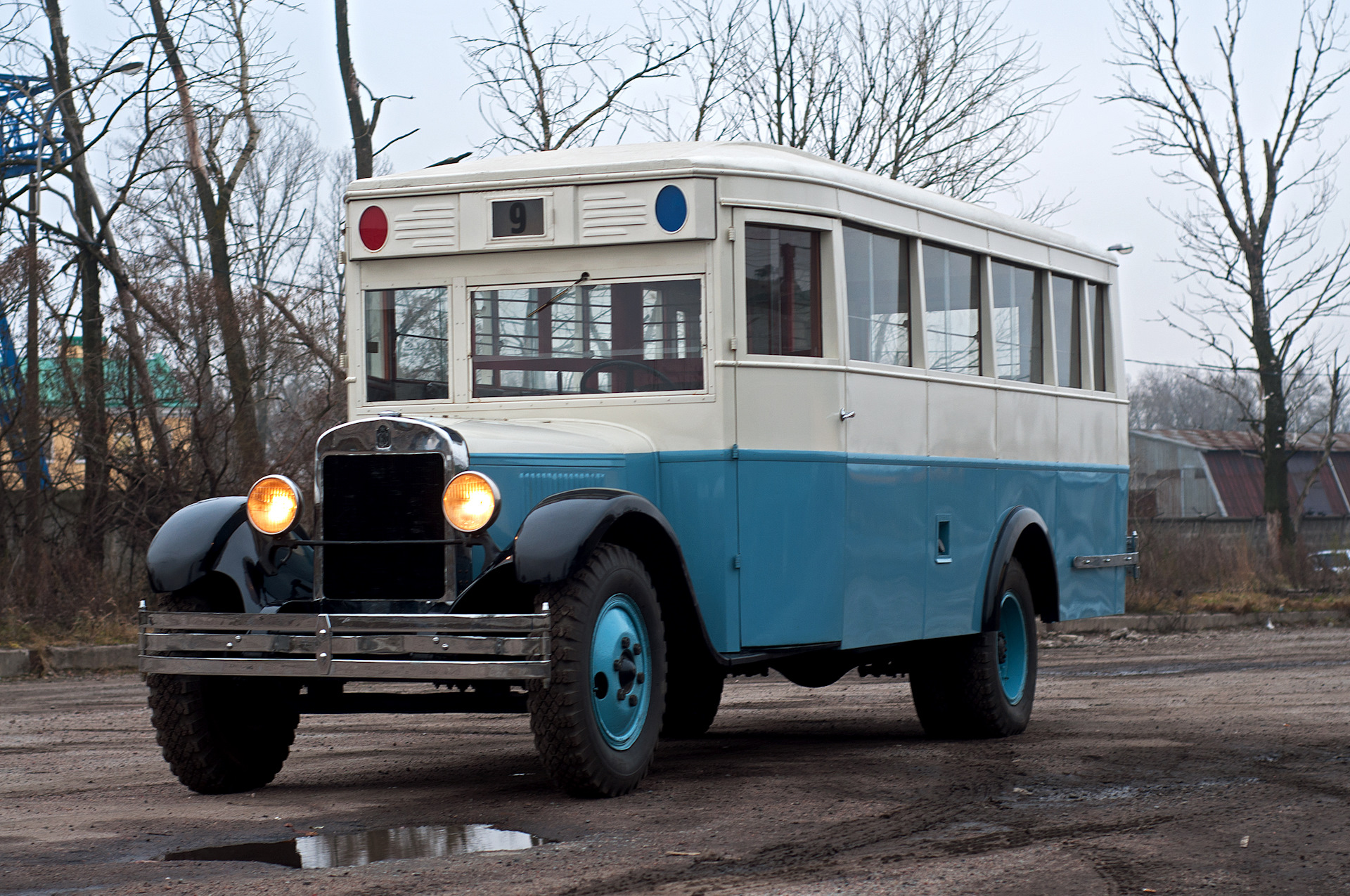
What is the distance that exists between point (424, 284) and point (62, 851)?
10.6 ft

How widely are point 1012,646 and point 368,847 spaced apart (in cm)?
513

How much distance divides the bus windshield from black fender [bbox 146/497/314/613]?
131 cm

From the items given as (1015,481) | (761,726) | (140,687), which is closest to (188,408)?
(140,687)

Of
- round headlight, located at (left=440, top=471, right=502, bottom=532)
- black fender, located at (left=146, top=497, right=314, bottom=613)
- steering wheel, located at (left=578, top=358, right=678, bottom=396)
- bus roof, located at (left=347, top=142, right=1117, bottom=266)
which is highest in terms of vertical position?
bus roof, located at (left=347, top=142, right=1117, bottom=266)

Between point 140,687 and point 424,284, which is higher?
point 424,284

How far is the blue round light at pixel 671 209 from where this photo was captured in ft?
24.7

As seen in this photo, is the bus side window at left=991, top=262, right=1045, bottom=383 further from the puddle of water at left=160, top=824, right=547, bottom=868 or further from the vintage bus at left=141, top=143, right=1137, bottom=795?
the puddle of water at left=160, top=824, right=547, bottom=868

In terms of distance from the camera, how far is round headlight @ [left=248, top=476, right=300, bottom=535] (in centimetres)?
691

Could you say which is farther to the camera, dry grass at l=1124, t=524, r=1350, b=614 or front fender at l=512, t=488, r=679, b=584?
dry grass at l=1124, t=524, r=1350, b=614

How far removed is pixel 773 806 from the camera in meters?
6.62

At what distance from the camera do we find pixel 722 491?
7.45 meters

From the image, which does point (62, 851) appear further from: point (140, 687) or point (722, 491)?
point (140, 687)

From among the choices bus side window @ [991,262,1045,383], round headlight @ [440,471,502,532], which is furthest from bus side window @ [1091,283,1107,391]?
round headlight @ [440,471,502,532]

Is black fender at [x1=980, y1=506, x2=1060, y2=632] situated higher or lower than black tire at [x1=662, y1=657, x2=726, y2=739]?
higher
